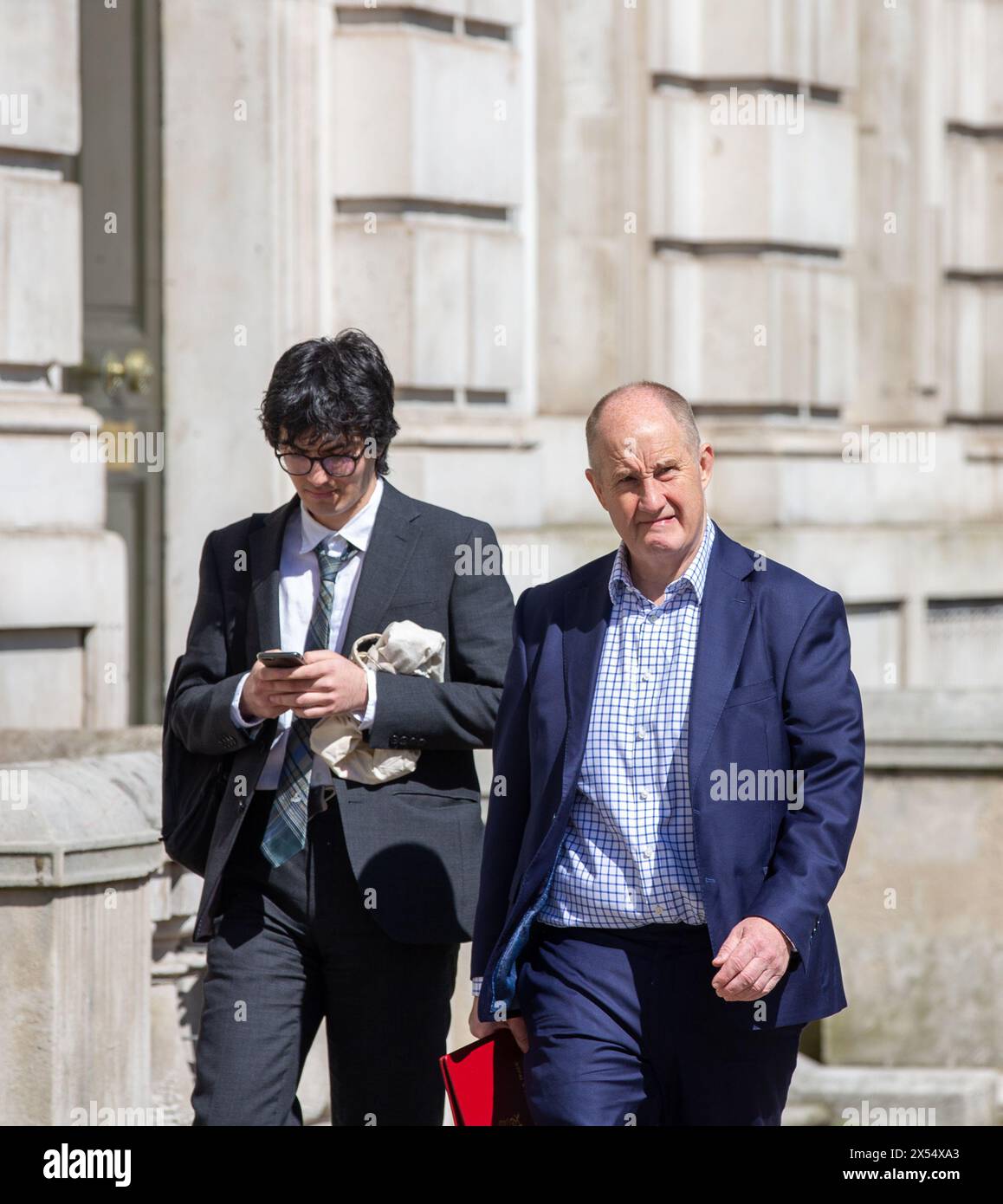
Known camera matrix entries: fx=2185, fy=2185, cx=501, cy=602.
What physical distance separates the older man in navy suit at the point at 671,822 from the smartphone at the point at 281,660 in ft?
1.48

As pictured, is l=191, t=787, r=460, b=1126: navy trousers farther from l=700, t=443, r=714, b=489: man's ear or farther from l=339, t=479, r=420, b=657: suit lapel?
l=700, t=443, r=714, b=489: man's ear

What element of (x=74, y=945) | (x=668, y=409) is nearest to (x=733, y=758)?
(x=668, y=409)

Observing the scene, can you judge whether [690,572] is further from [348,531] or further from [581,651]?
[348,531]

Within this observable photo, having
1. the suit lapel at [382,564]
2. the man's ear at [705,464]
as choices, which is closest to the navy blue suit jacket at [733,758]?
the man's ear at [705,464]

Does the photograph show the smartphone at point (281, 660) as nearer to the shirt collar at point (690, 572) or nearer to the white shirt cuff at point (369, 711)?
the white shirt cuff at point (369, 711)

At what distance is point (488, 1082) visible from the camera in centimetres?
404

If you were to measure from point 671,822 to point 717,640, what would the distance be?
0.33 m

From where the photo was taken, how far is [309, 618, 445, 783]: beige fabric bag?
4246 mm

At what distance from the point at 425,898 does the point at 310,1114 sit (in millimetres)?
1852

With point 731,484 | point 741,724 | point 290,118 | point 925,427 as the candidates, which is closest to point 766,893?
point 741,724

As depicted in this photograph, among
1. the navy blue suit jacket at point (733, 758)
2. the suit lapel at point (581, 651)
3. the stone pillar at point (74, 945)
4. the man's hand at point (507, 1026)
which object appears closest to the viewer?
the navy blue suit jacket at point (733, 758)

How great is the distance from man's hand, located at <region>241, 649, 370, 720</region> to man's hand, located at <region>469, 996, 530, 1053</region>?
62 cm

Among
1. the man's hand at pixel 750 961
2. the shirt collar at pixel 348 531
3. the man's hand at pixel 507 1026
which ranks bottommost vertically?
the man's hand at pixel 507 1026

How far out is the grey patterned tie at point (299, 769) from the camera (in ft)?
13.8
